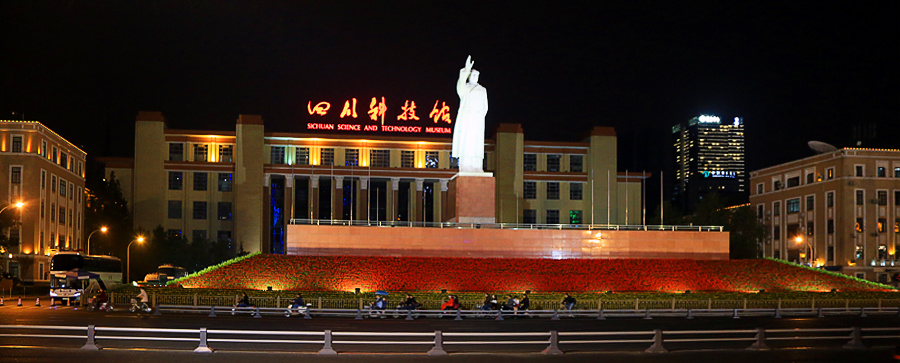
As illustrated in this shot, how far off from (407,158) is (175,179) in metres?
25.1

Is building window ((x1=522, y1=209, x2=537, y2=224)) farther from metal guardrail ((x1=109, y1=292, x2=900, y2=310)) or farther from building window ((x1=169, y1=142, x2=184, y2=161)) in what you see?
metal guardrail ((x1=109, y1=292, x2=900, y2=310))

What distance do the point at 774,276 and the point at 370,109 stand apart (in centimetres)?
4645

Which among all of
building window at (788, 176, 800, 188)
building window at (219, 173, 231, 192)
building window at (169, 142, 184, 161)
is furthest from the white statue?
building window at (788, 176, 800, 188)

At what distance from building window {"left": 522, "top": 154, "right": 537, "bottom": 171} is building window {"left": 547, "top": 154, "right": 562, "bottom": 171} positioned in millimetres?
1700

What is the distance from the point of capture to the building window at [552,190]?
93.6 metres

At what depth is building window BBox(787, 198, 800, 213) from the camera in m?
97.6

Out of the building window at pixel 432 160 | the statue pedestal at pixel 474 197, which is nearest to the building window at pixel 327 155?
the building window at pixel 432 160

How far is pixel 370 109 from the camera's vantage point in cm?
8519

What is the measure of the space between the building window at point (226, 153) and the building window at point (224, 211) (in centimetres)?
492

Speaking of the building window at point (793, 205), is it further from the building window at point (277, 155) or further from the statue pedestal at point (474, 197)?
the building window at point (277, 155)

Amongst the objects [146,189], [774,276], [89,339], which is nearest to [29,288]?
[146,189]

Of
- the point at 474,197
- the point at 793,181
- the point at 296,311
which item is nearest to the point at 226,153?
the point at 474,197

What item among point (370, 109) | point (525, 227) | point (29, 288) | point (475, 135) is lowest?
point (29, 288)

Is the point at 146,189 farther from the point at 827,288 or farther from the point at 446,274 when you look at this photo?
the point at 827,288
